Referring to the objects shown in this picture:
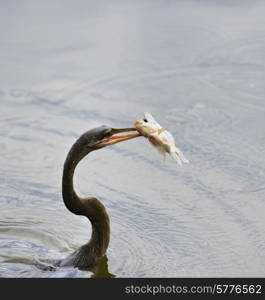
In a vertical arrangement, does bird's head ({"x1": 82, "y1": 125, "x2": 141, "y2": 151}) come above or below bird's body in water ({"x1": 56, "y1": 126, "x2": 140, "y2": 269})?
above

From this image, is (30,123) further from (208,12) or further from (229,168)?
(208,12)

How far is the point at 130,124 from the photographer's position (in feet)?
29.2

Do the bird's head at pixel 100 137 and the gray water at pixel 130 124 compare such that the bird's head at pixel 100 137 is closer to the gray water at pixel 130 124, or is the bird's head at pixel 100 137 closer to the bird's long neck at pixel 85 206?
the bird's long neck at pixel 85 206

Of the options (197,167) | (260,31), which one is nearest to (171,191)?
(197,167)

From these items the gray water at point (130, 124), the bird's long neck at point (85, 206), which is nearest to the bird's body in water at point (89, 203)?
the bird's long neck at point (85, 206)

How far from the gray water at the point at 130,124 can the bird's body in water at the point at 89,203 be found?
171 mm

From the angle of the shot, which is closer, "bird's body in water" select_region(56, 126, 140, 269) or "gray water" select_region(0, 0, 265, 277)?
"bird's body in water" select_region(56, 126, 140, 269)

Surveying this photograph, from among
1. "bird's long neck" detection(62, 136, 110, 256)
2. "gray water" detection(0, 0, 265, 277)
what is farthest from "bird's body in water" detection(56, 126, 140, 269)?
"gray water" detection(0, 0, 265, 277)

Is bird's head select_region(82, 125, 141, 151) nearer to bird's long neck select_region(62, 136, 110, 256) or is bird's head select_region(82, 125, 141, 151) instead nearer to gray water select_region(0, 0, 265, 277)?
bird's long neck select_region(62, 136, 110, 256)

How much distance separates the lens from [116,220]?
7293mm

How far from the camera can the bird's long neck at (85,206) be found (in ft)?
19.6

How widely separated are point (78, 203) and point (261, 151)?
2.70 meters

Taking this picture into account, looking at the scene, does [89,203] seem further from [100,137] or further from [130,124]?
[130,124]

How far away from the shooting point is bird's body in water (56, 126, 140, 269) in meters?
5.90
